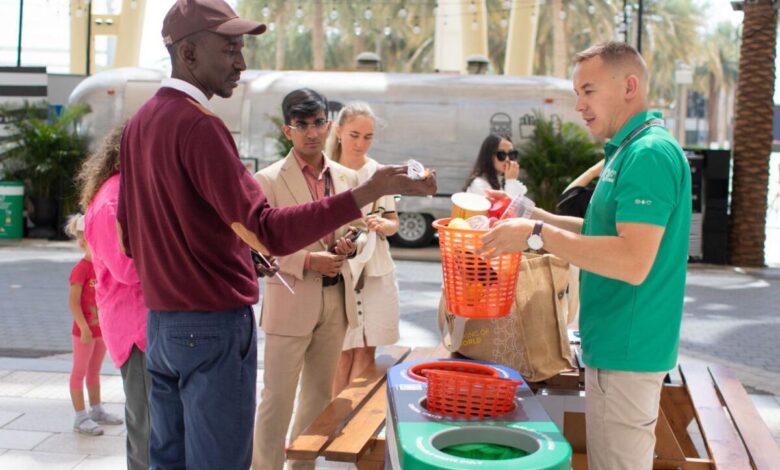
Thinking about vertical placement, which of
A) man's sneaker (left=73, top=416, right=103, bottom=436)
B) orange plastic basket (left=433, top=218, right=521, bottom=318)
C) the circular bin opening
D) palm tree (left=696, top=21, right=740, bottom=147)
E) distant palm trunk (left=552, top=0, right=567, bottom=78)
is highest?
palm tree (left=696, top=21, right=740, bottom=147)

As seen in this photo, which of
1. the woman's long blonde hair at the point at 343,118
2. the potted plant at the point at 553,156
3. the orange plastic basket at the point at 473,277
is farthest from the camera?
the potted plant at the point at 553,156

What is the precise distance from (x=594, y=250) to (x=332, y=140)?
2797 mm

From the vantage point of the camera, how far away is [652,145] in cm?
280

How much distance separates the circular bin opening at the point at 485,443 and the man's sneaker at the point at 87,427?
349cm

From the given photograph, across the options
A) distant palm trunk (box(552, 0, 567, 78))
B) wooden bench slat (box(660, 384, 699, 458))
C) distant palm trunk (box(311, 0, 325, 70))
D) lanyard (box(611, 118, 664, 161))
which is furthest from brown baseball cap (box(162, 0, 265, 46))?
distant palm trunk (box(311, 0, 325, 70))

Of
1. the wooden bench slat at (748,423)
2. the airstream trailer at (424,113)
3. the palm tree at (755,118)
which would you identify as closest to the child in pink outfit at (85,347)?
the wooden bench slat at (748,423)

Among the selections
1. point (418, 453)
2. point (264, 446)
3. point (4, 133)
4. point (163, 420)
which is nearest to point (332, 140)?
point (264, 446)

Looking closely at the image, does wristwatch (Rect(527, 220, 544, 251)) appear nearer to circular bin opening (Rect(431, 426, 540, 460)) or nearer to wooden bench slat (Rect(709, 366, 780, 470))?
circular bin opening (Rect(431, 426, 540, 460))

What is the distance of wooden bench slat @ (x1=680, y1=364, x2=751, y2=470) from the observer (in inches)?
147

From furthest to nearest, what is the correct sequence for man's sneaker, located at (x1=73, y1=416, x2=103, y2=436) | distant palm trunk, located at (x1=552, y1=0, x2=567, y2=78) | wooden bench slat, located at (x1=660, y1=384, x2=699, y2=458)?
distant palm trunk, located at (x1=552, y1=0, x2=567, y2=78), man's sneaker, located at (x1=73, y1=416, x2=103, y2=436), wooden bench slat, located at (x1=660, y1=384, x2=699, y2=458)

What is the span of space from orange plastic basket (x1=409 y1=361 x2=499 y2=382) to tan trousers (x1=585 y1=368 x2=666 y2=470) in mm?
360

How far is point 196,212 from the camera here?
2.85 metres

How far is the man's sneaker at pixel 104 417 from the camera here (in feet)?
18.7

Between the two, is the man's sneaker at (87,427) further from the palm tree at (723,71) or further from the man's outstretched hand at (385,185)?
the palm tree at (723,71)
